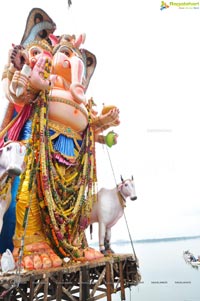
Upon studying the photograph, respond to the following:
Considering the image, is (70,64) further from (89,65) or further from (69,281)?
(69,281)

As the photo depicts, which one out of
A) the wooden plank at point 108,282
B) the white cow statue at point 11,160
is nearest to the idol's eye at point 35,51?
the white cow statue at point 11,160

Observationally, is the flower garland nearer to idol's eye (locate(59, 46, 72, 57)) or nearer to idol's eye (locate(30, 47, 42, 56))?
idol's eye (locate(30, 47, 42, 56))

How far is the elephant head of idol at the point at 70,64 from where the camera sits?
552cm

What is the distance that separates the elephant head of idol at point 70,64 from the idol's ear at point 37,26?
25 cm

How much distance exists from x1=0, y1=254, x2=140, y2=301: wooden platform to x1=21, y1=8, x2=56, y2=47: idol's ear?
15.0 ft

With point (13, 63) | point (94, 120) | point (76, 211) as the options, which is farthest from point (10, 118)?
point (76, 211)

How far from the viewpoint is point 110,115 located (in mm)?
6055

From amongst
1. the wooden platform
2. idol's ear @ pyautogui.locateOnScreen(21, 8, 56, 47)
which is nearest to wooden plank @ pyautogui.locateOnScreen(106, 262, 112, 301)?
the wooden platform

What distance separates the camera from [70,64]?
586cm

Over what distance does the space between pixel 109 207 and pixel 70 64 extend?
2.94 m

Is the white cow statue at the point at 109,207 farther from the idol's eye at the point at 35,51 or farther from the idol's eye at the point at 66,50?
the idol's eye at the point at 35,51

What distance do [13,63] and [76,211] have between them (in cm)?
269

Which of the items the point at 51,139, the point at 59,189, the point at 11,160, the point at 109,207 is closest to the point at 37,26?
the point at 51,139

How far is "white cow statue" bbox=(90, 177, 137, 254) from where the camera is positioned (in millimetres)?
5742
